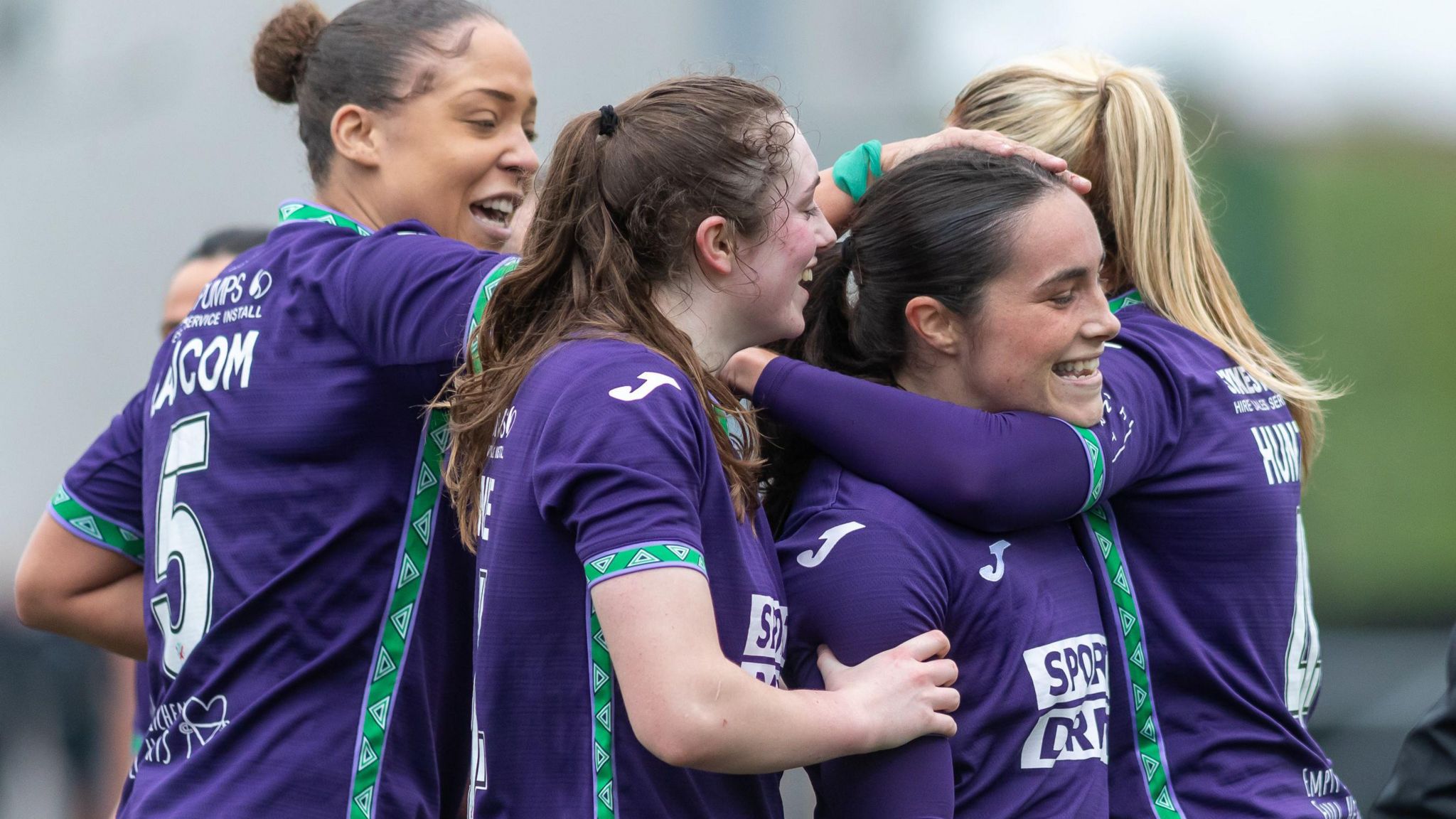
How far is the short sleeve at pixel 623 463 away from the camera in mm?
1746

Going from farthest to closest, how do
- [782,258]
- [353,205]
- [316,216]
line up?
[353,205] < [316,216] < [782,258]

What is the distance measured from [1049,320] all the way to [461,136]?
3.48 ft

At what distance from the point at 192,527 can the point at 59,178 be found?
4110 millimetres

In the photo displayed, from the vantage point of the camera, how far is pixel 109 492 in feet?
8.96

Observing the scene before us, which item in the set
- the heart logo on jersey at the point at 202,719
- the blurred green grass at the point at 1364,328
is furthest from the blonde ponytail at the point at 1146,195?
the blurred green grass at the point at 1364,328

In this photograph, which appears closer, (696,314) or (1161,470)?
(696,314)

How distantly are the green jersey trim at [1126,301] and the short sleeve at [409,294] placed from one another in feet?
3.10

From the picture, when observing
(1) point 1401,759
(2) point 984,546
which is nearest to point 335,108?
(2) point 984,546

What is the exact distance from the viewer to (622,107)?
213cm

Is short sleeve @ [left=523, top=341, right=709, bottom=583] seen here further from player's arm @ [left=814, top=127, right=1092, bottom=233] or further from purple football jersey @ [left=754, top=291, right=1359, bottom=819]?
player's arm @ [left=814, top=127, right=1092, bottom=233]

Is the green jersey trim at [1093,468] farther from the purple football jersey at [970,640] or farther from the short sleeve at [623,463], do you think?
the short sleeve at [623,463]

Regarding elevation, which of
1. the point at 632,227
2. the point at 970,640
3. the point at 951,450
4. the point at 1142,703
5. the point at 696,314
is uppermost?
the point at 632,227

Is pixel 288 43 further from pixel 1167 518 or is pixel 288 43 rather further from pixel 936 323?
pixel 1167 518

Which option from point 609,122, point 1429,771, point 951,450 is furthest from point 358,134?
point 1429,771
